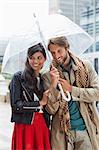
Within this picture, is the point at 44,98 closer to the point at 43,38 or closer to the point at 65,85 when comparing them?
the point at 65,85

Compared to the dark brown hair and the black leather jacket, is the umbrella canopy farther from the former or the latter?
the black leather jacket

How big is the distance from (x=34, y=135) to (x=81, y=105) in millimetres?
300

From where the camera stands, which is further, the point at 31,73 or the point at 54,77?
the point at 31,73

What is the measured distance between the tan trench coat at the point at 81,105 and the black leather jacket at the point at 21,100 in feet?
0.27

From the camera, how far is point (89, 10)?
7.51 metres

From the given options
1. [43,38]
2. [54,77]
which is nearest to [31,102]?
[54,77]

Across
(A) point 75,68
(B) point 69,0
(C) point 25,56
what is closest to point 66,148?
(A) point 75,68

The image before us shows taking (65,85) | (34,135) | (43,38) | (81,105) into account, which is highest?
(43,38)

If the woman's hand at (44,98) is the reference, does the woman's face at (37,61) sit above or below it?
above

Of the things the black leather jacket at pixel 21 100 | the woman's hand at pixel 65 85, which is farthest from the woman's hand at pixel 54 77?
the black leather jacket at pixel 21 100

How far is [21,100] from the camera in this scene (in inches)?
68.2

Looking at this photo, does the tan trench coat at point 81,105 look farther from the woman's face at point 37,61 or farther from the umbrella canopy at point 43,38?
the umbrella canopy at point 43,38

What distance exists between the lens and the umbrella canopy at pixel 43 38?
1737 millimetres

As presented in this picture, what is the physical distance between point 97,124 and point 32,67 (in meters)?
0.46
